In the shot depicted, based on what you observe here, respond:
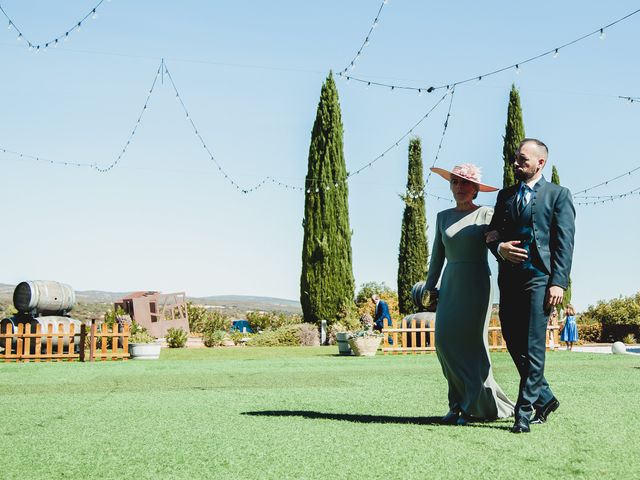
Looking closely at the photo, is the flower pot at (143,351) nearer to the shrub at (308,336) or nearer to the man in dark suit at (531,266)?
the shrub at (308,336)

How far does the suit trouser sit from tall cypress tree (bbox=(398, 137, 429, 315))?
26681 millimetres

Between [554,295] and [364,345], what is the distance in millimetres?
12550

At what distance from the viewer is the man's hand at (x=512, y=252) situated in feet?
16.8

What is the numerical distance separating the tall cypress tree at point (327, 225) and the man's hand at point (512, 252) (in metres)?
22.4

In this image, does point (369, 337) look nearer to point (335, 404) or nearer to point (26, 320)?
point (26, 320)

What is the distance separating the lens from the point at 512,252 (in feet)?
16.9

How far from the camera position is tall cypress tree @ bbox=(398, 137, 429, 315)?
106 ft

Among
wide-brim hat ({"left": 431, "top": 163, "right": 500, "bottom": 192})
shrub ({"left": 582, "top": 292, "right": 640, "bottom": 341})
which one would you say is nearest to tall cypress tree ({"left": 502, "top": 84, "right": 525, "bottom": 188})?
shrub ({"left": 582, "top": 292, "right": 640, "bottom": 341})

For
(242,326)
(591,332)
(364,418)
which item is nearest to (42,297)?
(364,418)

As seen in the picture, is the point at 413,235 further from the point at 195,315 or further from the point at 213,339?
the point at 213,339

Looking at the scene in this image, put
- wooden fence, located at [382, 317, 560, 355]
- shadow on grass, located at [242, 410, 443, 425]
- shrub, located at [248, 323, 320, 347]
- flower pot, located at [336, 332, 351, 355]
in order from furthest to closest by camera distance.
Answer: shrub, located at [248, 323, 320, 347]
wooden fence, located at [382, 317, 560, 355]
flower pot, located at [336, 332, 351, 355]
shadow on grass, located at [242, 410, 443, 425]

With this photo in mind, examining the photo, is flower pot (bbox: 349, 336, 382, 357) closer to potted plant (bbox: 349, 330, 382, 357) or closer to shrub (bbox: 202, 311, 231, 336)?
potted plant (bbox: 349, 330, 382, 357)

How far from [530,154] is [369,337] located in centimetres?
1242

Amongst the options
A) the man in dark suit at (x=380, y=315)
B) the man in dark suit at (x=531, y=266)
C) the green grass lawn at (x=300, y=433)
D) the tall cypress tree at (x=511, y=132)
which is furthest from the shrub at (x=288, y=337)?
the man in dark suit at (x=531, y=266)
